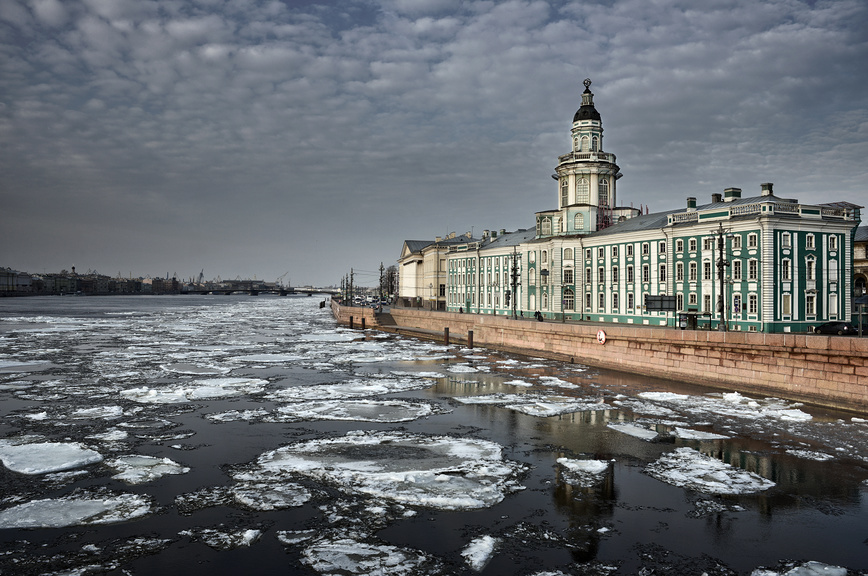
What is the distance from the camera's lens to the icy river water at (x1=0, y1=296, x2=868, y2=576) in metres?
10.9

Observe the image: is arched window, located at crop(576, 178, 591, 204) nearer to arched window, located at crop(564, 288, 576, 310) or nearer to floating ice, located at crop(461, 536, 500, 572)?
arched window, located at crop(564, 288, 576, 310)

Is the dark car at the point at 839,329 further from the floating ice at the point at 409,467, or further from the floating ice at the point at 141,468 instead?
the floating ice at the point at 141,468

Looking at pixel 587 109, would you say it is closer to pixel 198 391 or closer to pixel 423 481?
pixel 198 391

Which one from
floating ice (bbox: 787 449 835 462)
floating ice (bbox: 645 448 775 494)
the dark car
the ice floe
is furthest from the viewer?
the dark car

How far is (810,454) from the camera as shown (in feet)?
58.6

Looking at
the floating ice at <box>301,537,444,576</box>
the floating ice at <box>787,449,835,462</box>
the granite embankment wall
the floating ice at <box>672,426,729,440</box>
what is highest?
the granite embankment wall

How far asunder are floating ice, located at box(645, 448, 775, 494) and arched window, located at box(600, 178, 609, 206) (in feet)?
167

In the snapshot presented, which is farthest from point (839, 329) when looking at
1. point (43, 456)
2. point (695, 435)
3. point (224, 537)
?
point (43, 456)

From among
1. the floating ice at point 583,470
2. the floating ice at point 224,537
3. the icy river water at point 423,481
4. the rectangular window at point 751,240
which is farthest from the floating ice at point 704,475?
the rectangular window at point 751,240

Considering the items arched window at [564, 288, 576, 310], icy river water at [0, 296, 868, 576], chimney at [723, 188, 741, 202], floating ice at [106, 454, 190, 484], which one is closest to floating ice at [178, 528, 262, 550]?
icy river water at [0, 296, 868, 576]

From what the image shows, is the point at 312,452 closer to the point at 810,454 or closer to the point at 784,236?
the point at 810,454

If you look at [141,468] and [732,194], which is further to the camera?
[732,194]

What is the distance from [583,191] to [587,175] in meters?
1.74

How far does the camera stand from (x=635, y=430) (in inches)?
825
